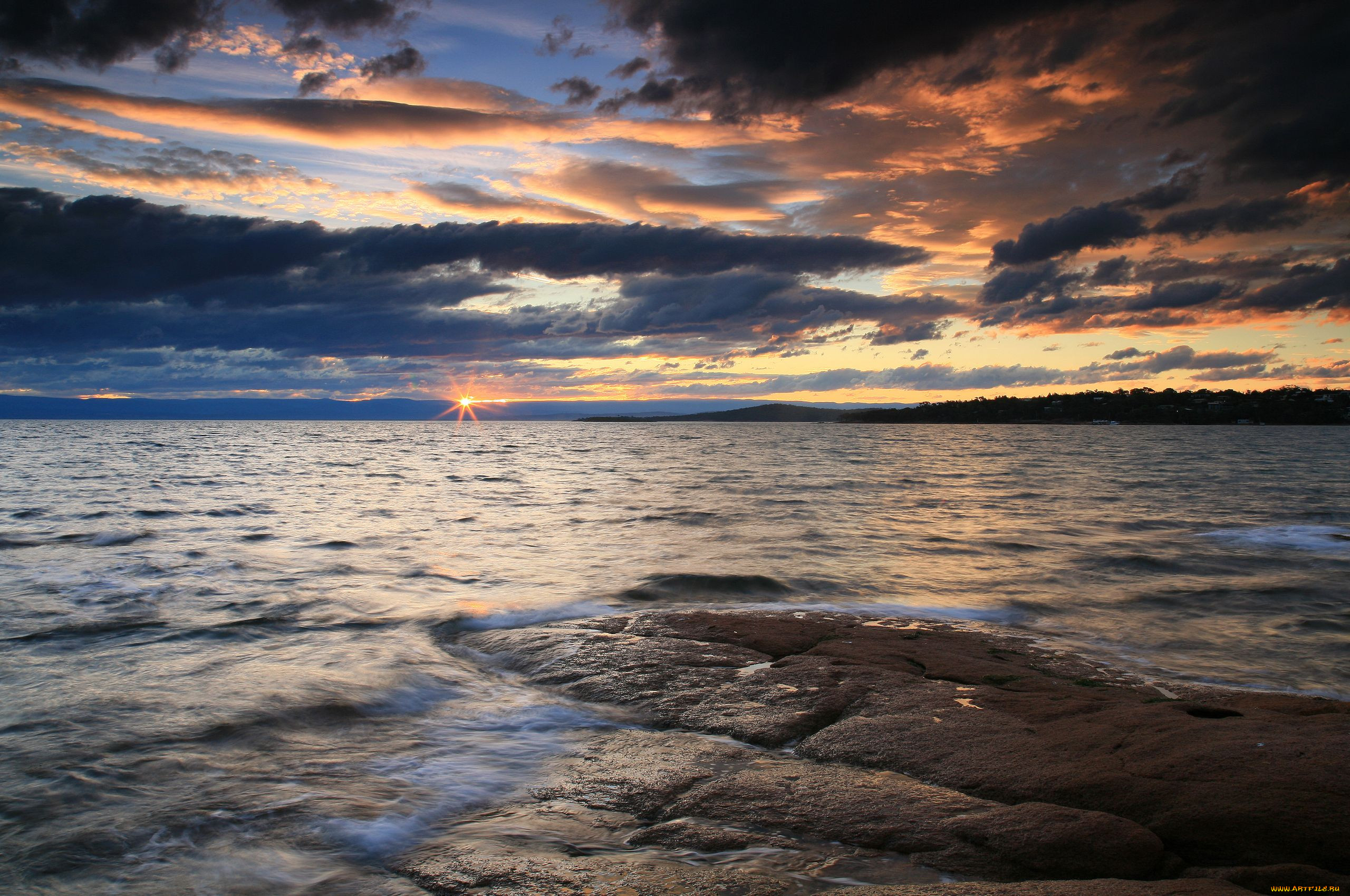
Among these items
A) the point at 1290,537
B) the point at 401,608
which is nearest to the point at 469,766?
the point at 401,608

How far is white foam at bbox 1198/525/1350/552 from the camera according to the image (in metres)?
17.3

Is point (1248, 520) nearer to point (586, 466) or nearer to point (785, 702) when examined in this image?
point (785, 702)

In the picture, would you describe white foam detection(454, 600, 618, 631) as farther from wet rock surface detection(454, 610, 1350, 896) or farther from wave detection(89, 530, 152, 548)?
wave detection(89, 530, 152, 548)

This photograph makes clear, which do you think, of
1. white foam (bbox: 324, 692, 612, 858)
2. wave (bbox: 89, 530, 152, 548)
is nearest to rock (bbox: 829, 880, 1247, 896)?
white foam (bbox: 324, 692, 612, 858)

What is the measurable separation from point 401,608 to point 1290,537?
22.2m

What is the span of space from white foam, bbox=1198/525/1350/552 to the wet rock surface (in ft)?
45.2

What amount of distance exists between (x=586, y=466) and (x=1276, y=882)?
48.0 m

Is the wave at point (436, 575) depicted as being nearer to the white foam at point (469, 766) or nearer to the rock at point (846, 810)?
the white foam at point (469, 766)

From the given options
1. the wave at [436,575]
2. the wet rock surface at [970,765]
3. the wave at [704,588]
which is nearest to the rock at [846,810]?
the wet rock surface at [970,765]

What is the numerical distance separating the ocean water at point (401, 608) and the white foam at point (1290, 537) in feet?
0.52

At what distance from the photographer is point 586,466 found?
166ft

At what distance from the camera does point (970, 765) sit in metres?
5.02

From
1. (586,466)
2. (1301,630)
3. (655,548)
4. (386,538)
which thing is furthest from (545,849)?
(586,466)

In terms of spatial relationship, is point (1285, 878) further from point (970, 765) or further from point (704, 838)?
point (704, 838)
